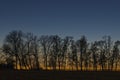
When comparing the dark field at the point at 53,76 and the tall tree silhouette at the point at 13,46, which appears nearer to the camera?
the dark field at the point at 53,76

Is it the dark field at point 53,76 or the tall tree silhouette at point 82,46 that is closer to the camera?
the dark field at point 53,76

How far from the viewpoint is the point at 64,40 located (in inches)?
3585

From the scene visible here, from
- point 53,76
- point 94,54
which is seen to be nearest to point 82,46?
point 94,54

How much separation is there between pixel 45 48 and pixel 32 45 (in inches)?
201

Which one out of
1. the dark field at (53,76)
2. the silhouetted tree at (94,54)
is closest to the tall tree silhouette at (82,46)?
the silhouetted tree at (94,54)

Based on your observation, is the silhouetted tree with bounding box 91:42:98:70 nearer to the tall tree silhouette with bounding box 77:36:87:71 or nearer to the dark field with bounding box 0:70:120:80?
the tall tree silhouette with bounding box 77:36:87:71

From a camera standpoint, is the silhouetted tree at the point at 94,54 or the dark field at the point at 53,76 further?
the silhouetted tree at the point at 94,54

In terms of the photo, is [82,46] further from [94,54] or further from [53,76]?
[53,76]

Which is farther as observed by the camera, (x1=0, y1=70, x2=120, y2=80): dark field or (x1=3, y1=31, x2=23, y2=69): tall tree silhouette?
(x1=3, y1=31, x2=23, y2=69): tall tree silhouette

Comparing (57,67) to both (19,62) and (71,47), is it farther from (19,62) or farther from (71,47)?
(19,62)

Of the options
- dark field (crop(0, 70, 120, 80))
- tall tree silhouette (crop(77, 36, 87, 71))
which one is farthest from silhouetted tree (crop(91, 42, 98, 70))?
dark field (crop(0, 70, 120, 80))

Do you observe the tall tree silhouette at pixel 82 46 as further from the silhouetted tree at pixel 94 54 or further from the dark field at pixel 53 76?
the dark field at pixel 53 76

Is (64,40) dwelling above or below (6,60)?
above

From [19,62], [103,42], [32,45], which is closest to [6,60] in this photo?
[19,62]
